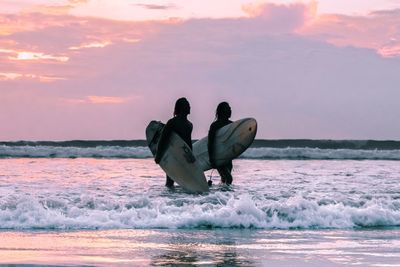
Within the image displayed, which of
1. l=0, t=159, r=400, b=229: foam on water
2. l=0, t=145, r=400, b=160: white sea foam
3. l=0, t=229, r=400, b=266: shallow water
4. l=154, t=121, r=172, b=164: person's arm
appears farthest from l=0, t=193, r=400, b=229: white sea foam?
l=0, t=145, r=400, b=160: white sea foam

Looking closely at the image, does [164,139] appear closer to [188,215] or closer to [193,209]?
[193,209]

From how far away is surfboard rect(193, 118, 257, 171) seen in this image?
18.5 m

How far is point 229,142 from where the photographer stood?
18.6 meters

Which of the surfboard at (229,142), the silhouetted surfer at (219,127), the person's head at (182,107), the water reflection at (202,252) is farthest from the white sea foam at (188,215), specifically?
the surfboard at (229,142)

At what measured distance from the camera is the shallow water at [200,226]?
915 centimetres

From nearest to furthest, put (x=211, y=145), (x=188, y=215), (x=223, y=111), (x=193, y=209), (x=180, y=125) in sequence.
→ (x=188, y=215) < (x=193, y=209) < (x=180, y=125) < (x=223, y=111) < (x=211, y=145)

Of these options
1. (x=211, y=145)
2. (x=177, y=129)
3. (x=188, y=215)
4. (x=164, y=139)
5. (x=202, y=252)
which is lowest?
(x=202, y=252)

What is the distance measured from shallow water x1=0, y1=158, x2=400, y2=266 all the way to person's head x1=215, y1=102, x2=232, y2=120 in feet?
6.41

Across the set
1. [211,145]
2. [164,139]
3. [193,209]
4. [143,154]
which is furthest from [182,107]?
[143,154]

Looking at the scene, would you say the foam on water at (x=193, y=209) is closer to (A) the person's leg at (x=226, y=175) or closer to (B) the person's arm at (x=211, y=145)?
(A) the person's leg at (x=226, y=175)

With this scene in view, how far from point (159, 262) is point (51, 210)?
4.35 meters

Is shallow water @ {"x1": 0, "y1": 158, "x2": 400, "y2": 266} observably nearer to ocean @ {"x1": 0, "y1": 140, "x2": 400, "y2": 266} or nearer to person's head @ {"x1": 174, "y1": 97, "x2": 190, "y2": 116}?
ocean @ {"x1": 0, "y1": 140, "x2": 400, "y2": 266}

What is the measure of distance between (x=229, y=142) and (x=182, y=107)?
2218 mm

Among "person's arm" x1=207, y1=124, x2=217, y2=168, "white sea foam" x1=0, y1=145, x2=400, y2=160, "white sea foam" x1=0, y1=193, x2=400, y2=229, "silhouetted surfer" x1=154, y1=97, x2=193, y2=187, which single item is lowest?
"white sea foam" x1=0, y1=193, x2=400, y2=229
